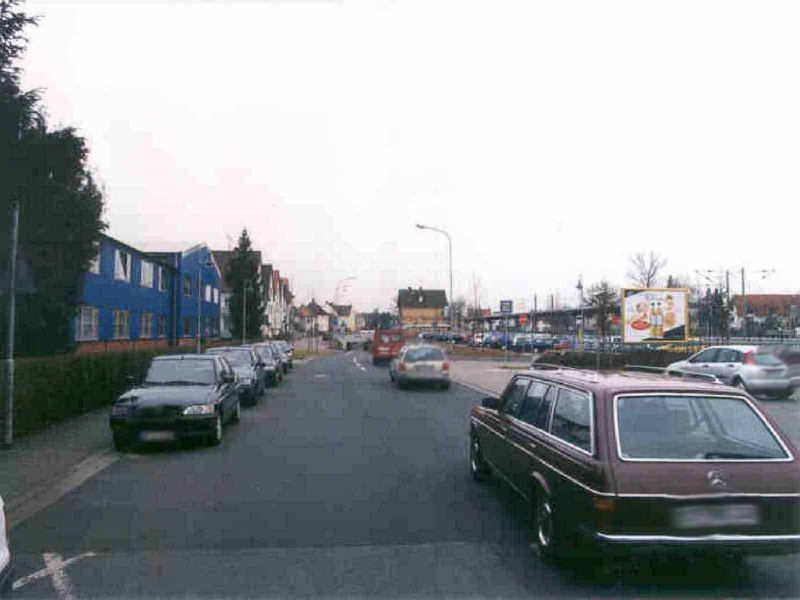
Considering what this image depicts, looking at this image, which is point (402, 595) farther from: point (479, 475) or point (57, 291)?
point (57, 291)

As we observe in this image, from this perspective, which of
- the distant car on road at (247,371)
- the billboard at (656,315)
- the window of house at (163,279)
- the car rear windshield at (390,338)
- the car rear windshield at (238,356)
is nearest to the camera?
the distant car on road at (247,371)

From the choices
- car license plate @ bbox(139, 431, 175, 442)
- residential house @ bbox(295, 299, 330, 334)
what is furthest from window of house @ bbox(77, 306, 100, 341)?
residential house @ bbox(295, 299, 330, 334)

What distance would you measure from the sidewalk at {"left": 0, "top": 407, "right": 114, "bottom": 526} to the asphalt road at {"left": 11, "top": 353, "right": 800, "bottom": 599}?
18.2 inches

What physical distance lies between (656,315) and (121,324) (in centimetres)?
2554

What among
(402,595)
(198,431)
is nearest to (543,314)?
(198,431)

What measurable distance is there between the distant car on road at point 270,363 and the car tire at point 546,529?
18.7 m

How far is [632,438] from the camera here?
5086 millimetres

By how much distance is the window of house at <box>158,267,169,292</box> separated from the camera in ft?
147

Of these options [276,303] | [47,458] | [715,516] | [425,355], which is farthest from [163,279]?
[276,303]

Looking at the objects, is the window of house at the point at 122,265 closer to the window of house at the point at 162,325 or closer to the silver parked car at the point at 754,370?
the window of house at the point at 162,325

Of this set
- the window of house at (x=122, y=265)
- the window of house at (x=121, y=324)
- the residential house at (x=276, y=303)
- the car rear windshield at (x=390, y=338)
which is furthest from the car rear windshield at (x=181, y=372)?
the residential house at (x=276, y=303)

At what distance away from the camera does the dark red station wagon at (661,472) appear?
4742mm

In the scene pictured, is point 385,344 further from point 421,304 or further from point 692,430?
point 421,304

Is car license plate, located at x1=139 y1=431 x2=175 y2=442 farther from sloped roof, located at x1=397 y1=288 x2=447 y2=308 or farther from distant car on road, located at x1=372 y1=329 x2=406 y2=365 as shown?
sloped roof, located at x1=397 y1=288 x2=447 y2=308
